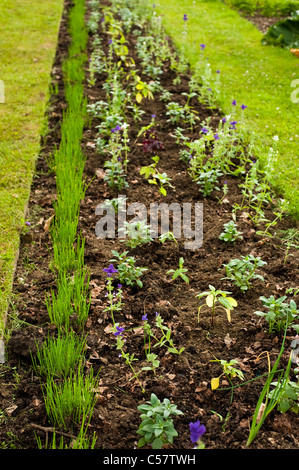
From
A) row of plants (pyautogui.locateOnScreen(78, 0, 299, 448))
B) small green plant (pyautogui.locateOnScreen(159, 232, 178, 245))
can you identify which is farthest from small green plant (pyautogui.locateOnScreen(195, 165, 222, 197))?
small green plant (pyautogui.locateOnScreen(159, 232, 178, 245))

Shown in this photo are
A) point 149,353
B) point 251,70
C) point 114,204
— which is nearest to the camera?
point 149,353

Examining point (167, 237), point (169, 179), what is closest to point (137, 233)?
point (167, 237)

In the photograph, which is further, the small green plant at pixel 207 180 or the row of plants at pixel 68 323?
the small green plant at pixel 207 180

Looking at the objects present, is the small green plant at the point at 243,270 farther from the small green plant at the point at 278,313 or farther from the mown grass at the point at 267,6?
the mown grass at the point at 267,6

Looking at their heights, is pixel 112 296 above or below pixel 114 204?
below

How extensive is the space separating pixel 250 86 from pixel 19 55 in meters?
2.91

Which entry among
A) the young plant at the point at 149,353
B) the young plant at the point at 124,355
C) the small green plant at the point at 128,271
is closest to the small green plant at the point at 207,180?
the small green plant at the point at 128,271

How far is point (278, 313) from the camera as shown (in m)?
2.35

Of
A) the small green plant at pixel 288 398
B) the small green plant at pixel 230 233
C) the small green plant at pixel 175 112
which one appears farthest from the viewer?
the small green plant at pixel 175 112

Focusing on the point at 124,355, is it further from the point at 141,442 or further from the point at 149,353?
the point at 141,442

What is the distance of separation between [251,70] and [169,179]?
316 centimetres

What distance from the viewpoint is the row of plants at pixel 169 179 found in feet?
7.13

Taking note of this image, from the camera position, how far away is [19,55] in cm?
598
